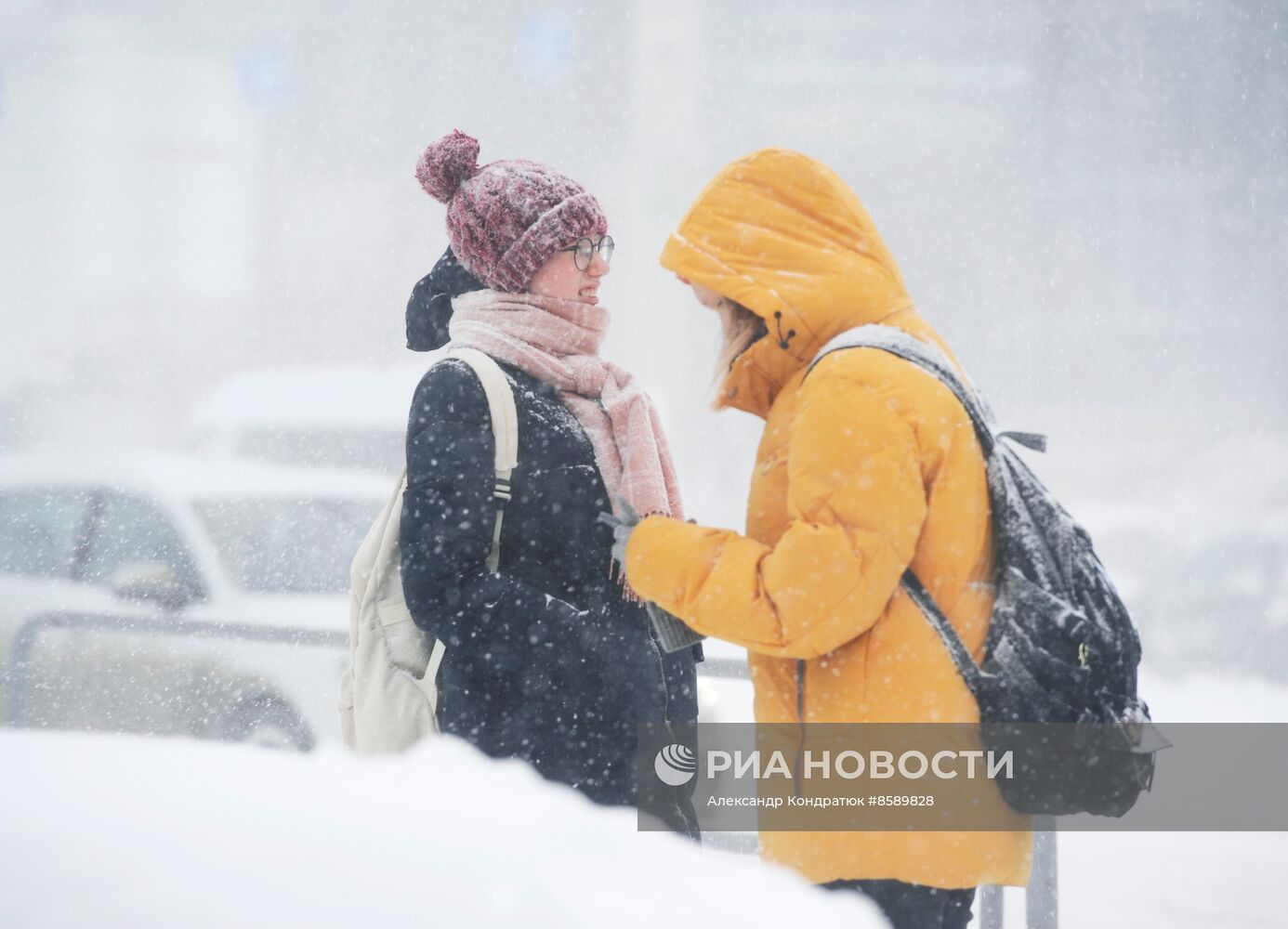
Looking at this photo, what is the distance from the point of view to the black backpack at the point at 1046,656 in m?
1.61

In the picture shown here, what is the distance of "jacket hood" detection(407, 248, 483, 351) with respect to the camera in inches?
89.7

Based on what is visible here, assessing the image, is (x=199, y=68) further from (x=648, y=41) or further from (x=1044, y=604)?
(x=1044, y=604)

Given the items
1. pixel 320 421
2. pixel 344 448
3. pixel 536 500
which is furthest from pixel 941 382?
pixel 320 421

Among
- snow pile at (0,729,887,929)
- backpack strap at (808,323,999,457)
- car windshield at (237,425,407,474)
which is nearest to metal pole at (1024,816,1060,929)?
backpack strap at (808,323,999,457)

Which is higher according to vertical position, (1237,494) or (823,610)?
(823,610)

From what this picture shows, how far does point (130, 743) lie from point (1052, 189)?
56.0 ft

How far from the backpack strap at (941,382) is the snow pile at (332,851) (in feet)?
1.31

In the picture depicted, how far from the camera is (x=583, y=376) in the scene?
2.18 metres

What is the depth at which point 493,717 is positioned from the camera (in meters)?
2.03

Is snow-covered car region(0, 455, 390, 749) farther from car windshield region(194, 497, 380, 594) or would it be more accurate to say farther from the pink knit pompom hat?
the pink knit pompom hat

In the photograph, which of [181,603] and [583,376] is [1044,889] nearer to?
[583,376]

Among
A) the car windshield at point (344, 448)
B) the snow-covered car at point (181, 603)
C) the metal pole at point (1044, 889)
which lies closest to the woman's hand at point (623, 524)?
the metal pole at point (1044, 889)

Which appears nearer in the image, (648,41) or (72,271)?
(648,41)

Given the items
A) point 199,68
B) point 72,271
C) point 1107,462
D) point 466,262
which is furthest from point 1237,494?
point 72,271
